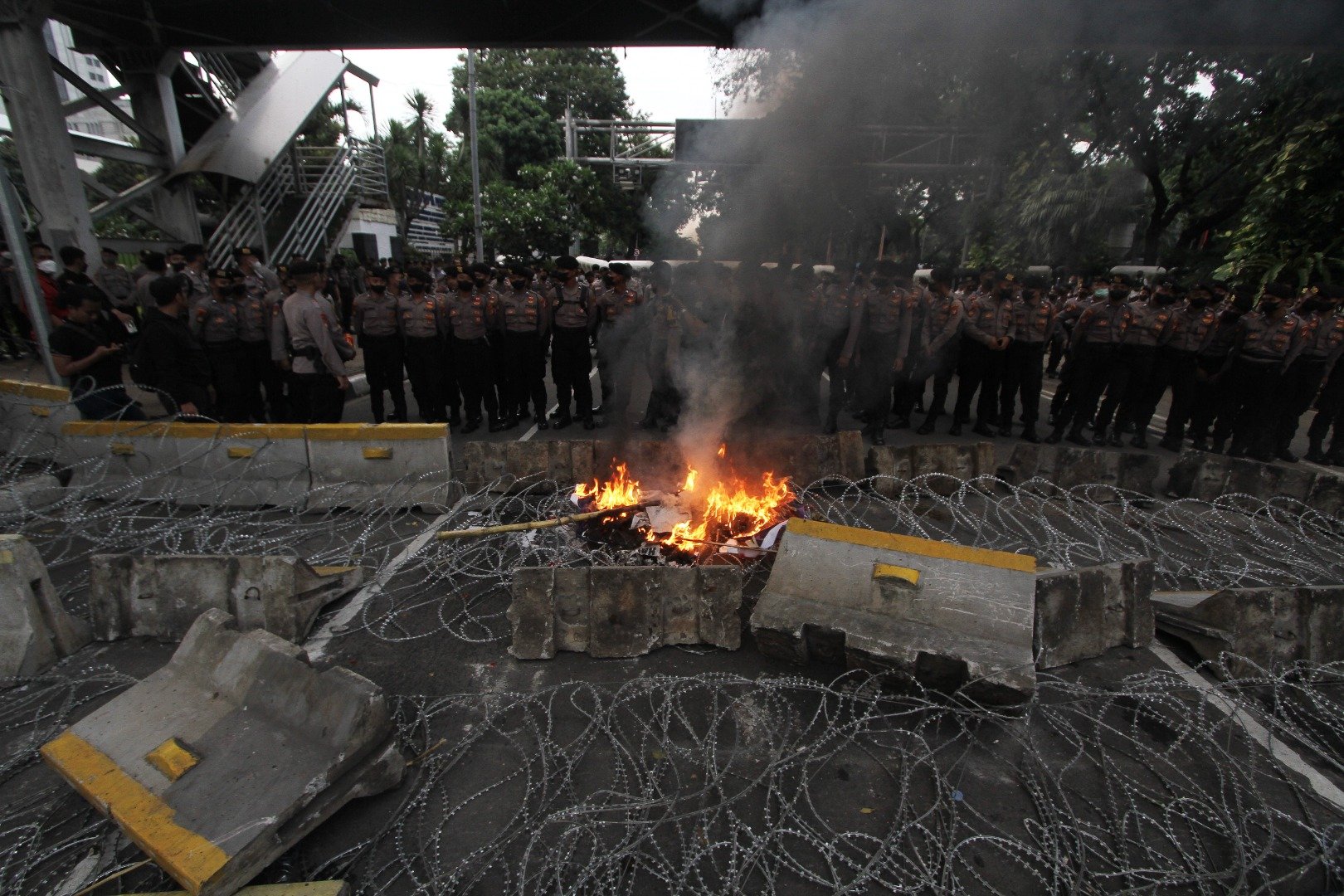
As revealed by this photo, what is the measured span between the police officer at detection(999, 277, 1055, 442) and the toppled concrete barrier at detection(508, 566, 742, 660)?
21.0ft

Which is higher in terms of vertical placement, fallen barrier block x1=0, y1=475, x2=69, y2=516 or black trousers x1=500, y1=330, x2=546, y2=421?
black trousers x1=500, y1=330, x2=546, y2=421

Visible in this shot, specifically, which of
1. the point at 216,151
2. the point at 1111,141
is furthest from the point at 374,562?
the point at 1111,141

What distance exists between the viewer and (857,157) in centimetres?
685

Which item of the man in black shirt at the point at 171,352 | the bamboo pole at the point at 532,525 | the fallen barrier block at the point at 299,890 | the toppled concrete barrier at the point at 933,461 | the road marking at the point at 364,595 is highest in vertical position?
the man in black shirt at the point at 171,352

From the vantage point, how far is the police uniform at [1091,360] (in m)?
8.19

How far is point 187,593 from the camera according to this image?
413 cm

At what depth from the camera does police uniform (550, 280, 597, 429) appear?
8.39 meters

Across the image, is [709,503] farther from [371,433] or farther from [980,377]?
[980,377]

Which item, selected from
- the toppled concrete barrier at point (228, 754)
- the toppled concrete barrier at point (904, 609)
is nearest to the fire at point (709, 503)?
the toppled concrete barrier at point (904, 609)

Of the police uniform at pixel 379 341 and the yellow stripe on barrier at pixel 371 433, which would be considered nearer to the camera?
the yellow stripe on barrier at pixel 371 433

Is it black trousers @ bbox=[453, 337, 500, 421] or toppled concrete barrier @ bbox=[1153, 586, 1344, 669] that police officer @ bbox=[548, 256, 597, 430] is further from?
toppled concrete barrier @ bbox=[1153, 586, 1344, 669]

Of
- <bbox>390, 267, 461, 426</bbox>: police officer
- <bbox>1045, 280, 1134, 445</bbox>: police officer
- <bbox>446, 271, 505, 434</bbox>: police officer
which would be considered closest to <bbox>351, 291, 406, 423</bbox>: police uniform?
<bbox>390, 267, 461, 426</bbox>: police officer

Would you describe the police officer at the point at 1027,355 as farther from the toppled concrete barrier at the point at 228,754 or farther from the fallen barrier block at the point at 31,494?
the fallen barrier block at the point at 31,494

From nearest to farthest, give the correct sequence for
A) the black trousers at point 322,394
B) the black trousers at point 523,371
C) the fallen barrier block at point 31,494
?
the fallen barrier block at point 31,494, the black trousers at point 322,394, the black trousers at point 523,371
